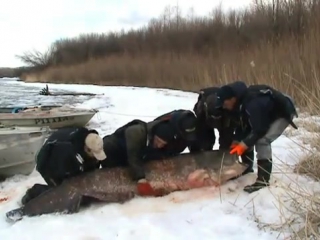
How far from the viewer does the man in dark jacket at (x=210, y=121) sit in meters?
3.98

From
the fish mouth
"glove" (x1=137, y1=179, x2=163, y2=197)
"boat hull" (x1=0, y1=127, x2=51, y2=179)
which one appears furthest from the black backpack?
"boat hull" (x1=0, y1=127, x2=51, y2=179)

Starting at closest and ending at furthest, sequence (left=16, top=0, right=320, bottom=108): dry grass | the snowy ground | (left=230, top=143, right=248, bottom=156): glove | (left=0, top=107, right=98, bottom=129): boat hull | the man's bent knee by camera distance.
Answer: the snowy ground < (left=230, top=143, right=248, bottom=156): glove < the man's bent knee < (left=0, top=107, right=98, bottom=129): boat hull < (left=16, top=0, right=320, bottom=108): dry grass

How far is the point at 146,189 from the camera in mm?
4129

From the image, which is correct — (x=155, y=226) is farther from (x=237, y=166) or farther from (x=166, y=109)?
(x=166, y=109)

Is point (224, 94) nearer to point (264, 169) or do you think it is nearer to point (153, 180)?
point (264, 169)

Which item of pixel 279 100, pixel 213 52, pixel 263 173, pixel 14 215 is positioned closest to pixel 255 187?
pixel 263 173

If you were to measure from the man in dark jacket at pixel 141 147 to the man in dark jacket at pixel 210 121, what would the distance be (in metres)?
0.17

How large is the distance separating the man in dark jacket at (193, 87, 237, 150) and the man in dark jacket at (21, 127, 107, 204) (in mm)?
1002

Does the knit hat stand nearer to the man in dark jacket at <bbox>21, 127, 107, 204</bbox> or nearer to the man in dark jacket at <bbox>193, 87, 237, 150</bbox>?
the man in dark jacket at <bbox>21, 127, 107, 204</bbox>

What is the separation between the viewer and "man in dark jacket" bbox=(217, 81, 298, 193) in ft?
12.5

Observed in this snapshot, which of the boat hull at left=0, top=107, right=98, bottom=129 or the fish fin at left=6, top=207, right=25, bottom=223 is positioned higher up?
the fish fin at left=6, top=207, right=25, bottom=223

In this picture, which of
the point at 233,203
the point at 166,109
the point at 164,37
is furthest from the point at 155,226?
the point at 164,37

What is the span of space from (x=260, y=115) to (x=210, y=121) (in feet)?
1.67

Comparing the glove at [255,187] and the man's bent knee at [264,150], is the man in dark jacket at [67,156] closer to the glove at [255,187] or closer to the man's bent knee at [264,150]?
the glove at [255,187]
